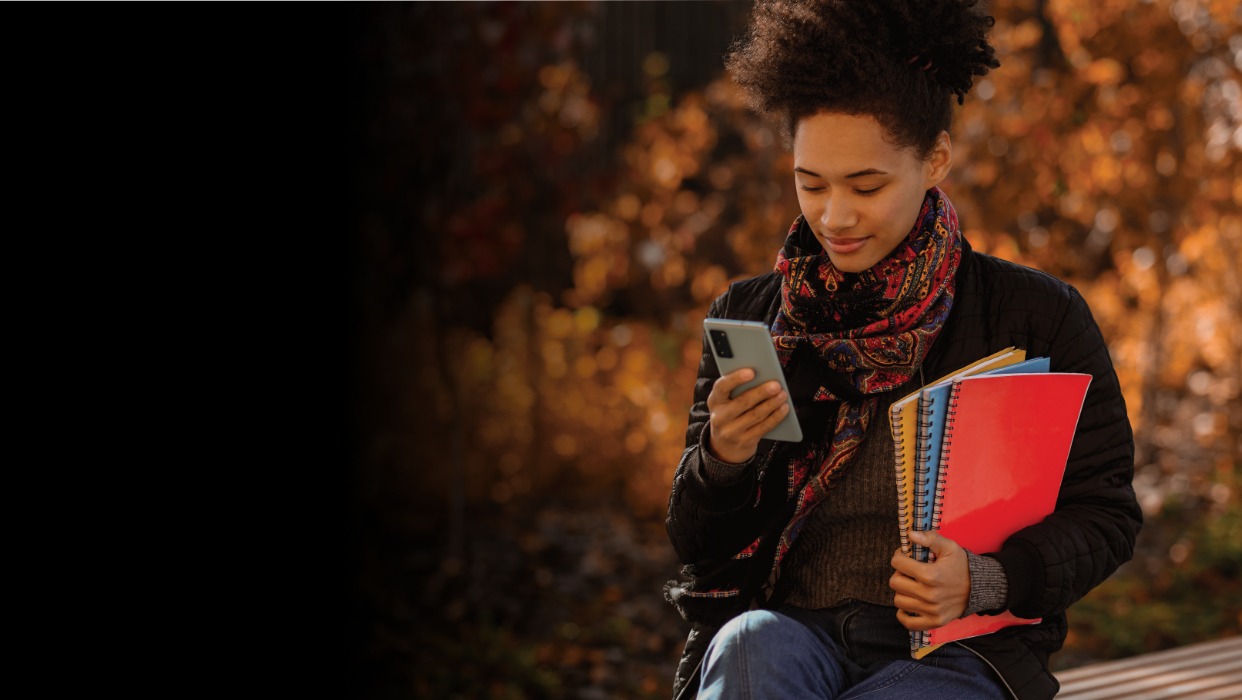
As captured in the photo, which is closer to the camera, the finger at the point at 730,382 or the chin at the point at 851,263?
the finger at the point at 730,382

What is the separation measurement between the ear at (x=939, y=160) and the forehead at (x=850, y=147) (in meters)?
0.08

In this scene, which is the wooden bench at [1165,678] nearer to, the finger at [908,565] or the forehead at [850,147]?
the finger at [908,565]

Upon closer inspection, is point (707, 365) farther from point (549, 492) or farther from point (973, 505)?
point (549, 492)

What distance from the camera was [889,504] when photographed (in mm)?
1942

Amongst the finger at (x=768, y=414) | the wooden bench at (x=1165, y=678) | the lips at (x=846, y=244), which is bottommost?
the wooden bench at (x=1165, y=678)

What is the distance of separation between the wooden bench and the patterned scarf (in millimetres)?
1123

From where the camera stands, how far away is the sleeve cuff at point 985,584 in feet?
5.62

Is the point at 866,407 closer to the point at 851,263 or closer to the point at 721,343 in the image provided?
the point at 851,263

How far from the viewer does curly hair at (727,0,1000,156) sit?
1858 millimetres

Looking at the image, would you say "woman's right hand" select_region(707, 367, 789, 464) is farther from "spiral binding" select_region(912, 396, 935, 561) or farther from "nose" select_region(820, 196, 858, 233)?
"nose" select_region(820, 196, 858, 233)

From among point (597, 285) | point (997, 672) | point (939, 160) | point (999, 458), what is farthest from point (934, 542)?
point (597, 285)

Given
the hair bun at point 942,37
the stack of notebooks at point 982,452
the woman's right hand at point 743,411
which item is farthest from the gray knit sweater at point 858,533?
the hair bun at point 942,37

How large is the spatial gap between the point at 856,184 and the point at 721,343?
1.23 ft

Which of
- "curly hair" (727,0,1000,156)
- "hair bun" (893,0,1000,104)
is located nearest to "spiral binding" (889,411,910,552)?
"curly hair" (727,0,1000,156)
